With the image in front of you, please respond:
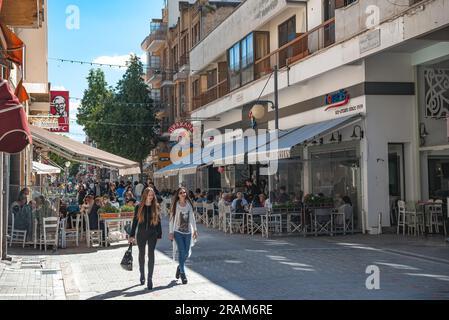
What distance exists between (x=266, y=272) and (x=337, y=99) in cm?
1025

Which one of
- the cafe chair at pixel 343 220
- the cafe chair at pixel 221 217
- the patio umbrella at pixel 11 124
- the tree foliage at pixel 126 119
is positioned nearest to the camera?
the patio umbrella at pixel 11 124

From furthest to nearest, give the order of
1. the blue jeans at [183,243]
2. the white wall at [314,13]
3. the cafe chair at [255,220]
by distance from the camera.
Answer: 1. the white wall at [314,13]
2. the cafe chair at [255,220]
3. the blue jeans at [183,243]

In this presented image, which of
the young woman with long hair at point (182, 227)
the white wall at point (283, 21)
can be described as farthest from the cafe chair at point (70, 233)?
the white wall at point (283, 21)

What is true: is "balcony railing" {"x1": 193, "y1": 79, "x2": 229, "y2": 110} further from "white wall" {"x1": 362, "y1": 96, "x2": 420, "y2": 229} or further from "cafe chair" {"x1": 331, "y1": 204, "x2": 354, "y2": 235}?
"cafe chair" {"x1": 331, "y1": 204, "x2": 354, "y2": 235}

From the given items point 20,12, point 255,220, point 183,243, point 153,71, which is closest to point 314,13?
point 255,220

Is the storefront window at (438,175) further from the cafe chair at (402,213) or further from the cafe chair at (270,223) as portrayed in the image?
the cafe chair at (270,223)

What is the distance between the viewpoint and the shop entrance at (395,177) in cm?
1972

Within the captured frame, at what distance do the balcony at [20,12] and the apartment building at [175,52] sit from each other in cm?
2710

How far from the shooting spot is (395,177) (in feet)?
66.1

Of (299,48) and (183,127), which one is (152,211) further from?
(183,127)

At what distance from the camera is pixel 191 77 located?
4434cm

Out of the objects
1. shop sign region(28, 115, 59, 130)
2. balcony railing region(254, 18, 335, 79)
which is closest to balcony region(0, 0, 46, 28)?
balcony railing region(254, 18, 335, 79)

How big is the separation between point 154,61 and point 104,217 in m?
46.1
